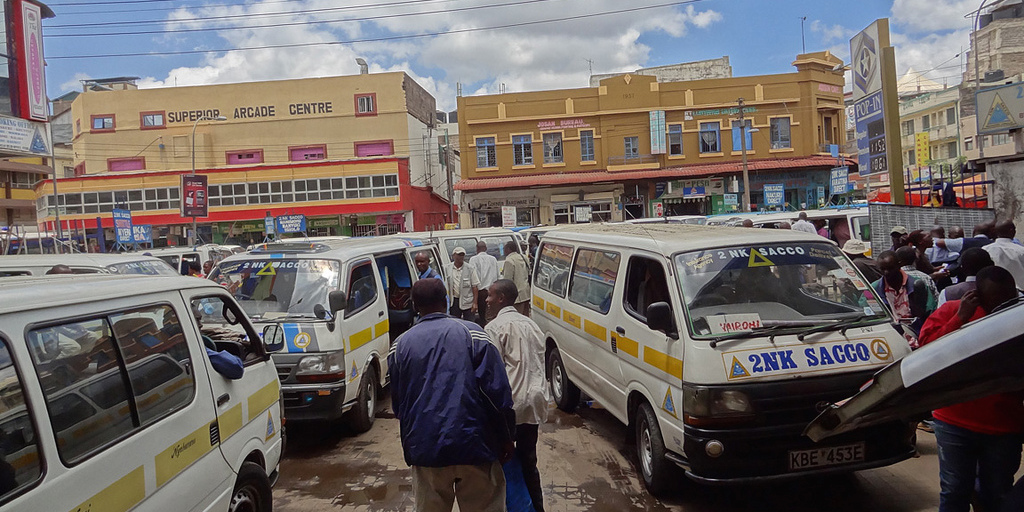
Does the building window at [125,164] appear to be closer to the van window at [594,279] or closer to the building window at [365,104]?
the building window at [365,104]

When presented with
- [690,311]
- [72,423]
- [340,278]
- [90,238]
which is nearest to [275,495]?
[340,278]

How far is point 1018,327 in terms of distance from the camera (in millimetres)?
1636

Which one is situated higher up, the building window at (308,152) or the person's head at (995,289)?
the building window at (308,152)

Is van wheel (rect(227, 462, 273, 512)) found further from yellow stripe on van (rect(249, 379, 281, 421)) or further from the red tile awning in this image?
the red tile awning

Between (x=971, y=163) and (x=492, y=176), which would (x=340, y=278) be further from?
(x=492, y=176)

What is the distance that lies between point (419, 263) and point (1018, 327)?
8596 millimetres

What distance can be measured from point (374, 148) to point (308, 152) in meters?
4.62

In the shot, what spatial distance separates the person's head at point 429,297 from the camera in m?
3.48

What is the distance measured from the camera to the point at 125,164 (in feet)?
155

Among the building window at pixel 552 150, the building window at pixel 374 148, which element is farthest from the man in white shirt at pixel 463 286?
the building window at pixel 374 148

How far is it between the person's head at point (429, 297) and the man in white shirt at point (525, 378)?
2.19 ft

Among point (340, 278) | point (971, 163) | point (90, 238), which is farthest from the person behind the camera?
point (90, 238)

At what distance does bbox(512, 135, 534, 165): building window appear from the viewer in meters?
36.8

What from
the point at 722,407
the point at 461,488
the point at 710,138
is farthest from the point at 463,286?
the point at 710,138
